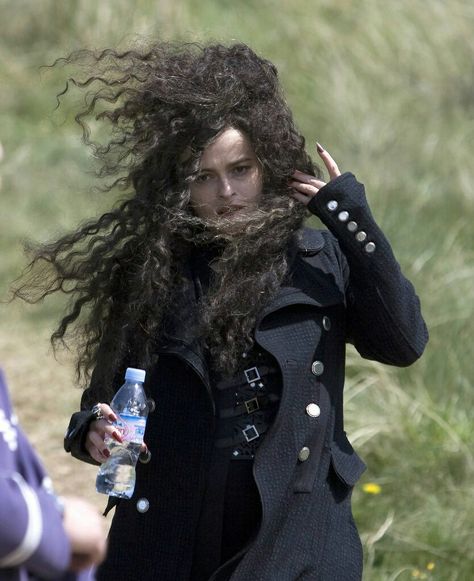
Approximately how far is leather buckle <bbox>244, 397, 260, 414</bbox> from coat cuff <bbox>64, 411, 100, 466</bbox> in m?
0.38

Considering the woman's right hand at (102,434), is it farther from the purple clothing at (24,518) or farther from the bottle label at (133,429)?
the purple clothing at (24,518)

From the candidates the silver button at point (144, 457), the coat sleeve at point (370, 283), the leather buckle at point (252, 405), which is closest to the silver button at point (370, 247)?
the coat sleeve at point (370, 283)

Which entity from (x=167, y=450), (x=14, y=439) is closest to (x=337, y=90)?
(x=167, y=450)

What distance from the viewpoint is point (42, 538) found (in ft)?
6.56

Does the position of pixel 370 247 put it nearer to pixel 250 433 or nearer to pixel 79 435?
pixel 250 433

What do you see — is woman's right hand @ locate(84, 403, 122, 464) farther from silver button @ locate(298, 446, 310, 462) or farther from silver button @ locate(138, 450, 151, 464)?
silver button @ locate(298, 446, 310, 462)

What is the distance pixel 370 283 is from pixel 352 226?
0.16m

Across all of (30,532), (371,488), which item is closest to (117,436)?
(30,532)

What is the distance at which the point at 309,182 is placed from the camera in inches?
133

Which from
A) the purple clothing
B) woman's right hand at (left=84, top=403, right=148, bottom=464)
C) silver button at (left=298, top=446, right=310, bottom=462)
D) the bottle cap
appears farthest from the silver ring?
the purple clothing

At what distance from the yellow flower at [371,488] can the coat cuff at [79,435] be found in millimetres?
1878

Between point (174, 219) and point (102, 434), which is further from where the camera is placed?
point (174, 219)

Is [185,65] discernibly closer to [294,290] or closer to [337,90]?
[294,290]

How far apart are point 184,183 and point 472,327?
289 centimetres
